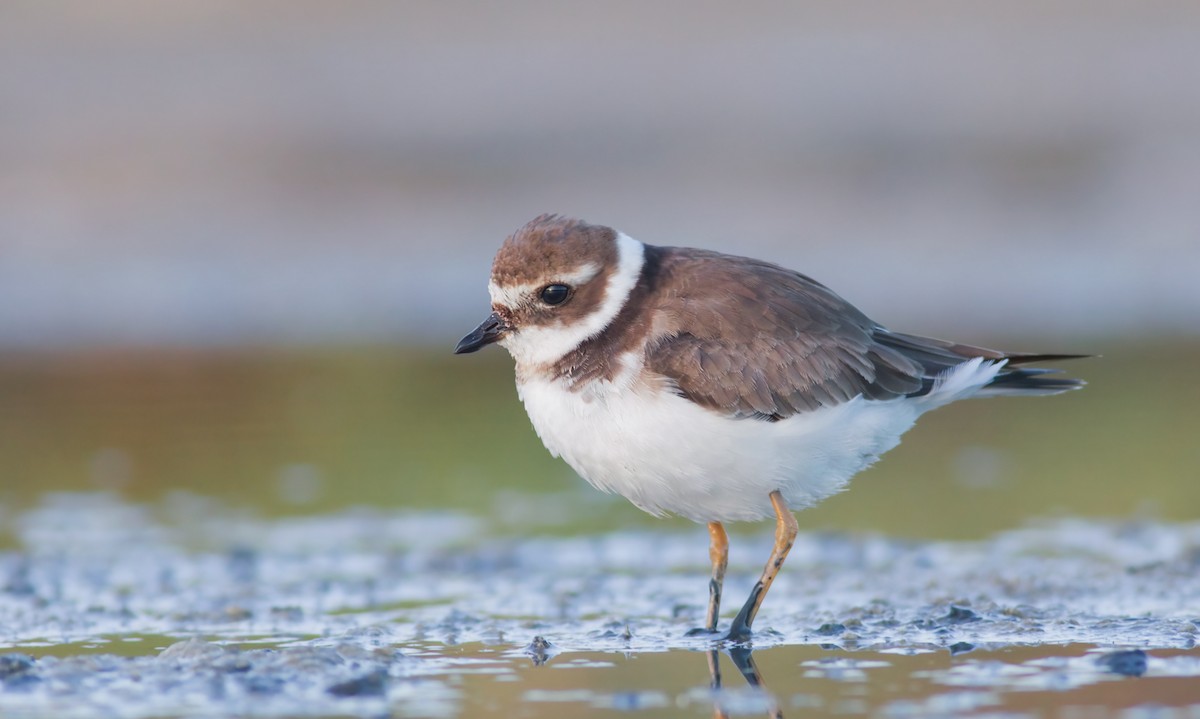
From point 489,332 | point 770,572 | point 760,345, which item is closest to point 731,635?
point 770,572

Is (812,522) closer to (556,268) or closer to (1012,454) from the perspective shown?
(1012,454)

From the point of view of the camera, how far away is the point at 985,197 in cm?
2000

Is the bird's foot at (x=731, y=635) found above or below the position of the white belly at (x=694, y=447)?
below

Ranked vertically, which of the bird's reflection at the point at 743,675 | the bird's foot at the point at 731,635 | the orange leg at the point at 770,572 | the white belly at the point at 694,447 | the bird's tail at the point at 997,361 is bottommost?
the bird's reflection at the point at 743,675

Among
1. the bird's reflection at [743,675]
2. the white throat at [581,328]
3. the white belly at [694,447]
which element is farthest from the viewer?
the white throat at [581,328]

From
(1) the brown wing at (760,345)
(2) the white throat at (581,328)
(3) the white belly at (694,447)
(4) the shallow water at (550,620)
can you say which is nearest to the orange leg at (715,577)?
(4) the shallow water at (550,620)

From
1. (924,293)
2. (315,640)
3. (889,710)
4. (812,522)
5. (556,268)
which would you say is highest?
(924,293)

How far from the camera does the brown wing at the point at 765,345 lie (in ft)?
20.9

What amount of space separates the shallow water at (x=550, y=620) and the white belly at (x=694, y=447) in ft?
1.82

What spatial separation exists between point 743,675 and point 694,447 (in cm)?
87

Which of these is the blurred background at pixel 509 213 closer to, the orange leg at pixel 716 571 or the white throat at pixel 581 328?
the orange leg at pixel 716 571

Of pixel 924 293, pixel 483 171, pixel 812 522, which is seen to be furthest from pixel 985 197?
pixel 812 522

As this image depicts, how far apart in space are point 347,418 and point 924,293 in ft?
20.9

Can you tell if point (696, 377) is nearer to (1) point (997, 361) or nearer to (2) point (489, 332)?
(2) point (489, 332)
